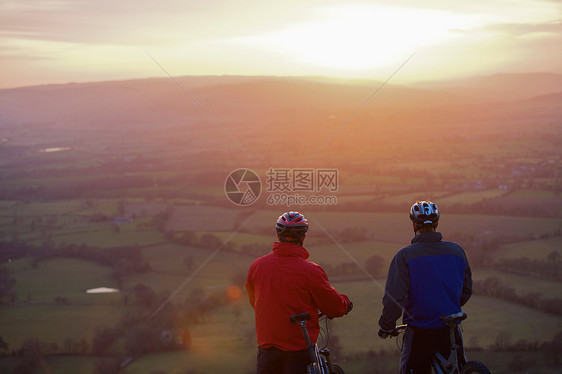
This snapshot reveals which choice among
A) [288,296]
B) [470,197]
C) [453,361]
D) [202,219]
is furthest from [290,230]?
[470,197]

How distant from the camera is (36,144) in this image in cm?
10762

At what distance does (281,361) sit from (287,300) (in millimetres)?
567

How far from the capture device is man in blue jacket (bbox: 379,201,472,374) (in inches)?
188

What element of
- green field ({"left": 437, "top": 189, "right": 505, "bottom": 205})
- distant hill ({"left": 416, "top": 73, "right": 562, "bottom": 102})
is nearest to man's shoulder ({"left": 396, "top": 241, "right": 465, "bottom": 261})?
green field ({"left": 437, "top": 189, "right": 505, "bottom": 205})

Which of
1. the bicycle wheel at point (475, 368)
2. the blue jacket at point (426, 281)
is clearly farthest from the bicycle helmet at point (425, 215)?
the bicycle wheel at point (475, 368)

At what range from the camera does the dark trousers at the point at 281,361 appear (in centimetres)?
471

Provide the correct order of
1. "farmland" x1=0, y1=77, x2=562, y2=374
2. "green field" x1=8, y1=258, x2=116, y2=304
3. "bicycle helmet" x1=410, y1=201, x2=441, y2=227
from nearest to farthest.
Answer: "bicycle helmet" x1=410, y1=201, x2=441, y2=227, "farmland" x1=0, y1=77, x2=562, y2=374, "green field" x1=8, y1=258, x2=116, y2=304

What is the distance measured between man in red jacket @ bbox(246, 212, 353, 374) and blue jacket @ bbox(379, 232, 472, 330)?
47cm

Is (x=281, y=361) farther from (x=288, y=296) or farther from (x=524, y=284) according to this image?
(x=524, y=284)

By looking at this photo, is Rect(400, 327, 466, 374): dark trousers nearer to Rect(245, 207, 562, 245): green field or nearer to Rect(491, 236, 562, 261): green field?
Rect(491, 236, 562, 261): green field

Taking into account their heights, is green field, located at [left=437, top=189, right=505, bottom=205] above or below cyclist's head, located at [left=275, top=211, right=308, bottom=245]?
above

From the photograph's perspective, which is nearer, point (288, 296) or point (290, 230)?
point (288, 296)

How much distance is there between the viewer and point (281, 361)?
188 inches

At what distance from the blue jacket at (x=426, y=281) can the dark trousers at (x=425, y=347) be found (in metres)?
0.08
